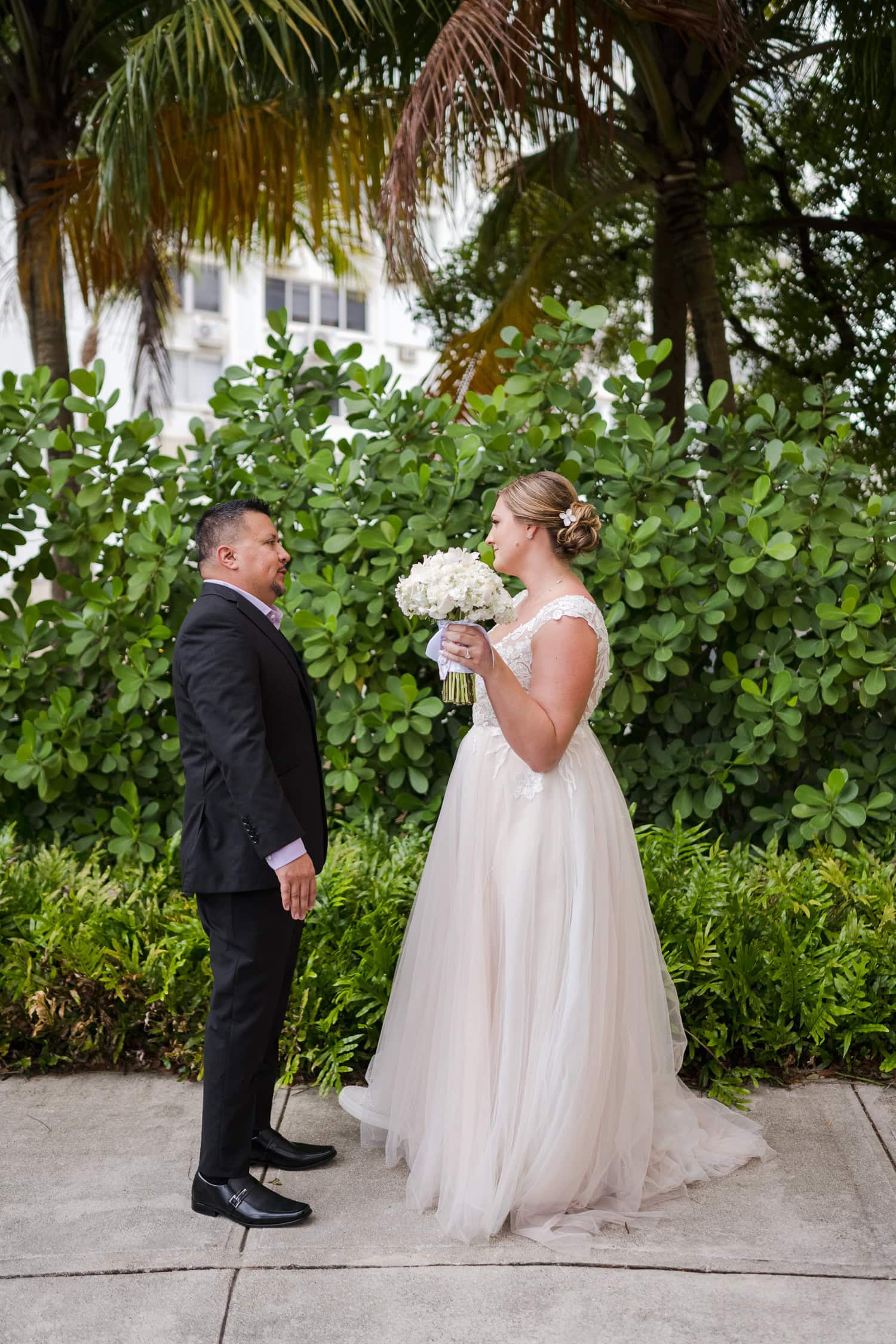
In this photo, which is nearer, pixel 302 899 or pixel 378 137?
pixel 302 899

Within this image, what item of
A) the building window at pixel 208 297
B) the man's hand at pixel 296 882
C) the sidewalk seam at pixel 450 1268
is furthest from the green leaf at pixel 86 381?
the building window at pixel 208 297

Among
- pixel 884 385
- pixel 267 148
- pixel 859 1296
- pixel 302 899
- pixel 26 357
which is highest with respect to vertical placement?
pixel 26 357

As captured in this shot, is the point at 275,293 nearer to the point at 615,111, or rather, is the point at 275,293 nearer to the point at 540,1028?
the point at 615,111

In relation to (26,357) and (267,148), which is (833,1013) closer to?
(267,148)

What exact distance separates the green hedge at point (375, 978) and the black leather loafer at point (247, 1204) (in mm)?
847

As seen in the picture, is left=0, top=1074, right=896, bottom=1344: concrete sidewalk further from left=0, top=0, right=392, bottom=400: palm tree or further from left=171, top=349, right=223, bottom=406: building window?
left=171, top=349, right=223, bottom=406: building window

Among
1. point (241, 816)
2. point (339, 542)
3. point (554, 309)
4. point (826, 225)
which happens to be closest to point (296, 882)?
point (241, 816)

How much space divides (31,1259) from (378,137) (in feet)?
21.4

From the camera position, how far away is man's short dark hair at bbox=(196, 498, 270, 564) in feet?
10.9

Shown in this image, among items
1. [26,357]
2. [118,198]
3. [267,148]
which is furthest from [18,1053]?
[26,357]

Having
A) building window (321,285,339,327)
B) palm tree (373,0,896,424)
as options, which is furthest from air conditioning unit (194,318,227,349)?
palm tree (373,0,896,424)

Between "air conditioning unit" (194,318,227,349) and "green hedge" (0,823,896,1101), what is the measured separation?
25.8m

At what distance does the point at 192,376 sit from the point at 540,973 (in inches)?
1094

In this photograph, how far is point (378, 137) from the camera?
24.2ft
